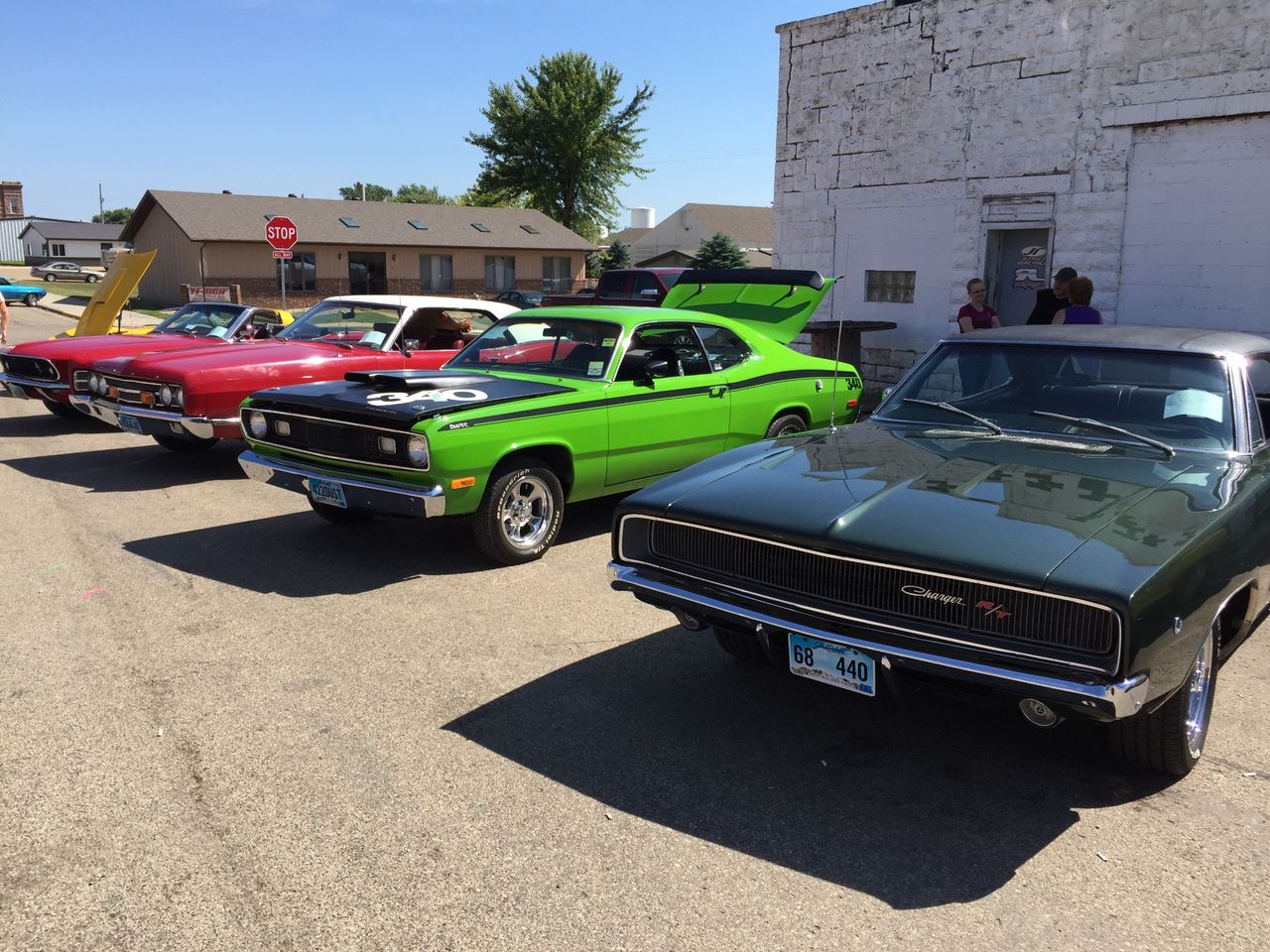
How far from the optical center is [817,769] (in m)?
3.80

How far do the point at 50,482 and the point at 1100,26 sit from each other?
10492 mm

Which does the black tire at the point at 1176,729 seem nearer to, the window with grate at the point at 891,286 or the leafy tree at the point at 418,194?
the window with grate at the point at 891,286

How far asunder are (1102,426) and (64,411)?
11.3 meters

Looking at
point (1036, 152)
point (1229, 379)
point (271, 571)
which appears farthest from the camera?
point (1036, 152)

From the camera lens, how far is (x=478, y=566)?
6.37 m

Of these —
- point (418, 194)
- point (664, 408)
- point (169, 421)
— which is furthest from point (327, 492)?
point (418, 194)

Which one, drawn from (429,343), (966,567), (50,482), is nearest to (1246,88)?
(429,343)

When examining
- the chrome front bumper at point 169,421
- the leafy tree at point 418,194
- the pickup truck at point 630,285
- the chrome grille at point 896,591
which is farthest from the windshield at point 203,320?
the leafy tree at point 418,194

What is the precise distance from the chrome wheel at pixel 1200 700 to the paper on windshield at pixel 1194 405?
1072 mm

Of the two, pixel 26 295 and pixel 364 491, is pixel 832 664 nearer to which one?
pixel 364 491

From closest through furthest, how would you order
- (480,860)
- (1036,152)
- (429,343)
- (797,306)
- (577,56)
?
(480,860)
(797,306)
(429,343)
(1036,152)
(577,56)

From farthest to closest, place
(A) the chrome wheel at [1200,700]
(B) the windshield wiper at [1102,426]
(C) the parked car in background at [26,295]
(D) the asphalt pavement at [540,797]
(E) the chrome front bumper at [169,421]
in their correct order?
(C) the parked car in background at [26,295], (E) the chrome front bumper at [169,421], (B) the windshield wiper at [1102,426], (A) the chrome wheel at [1200,700], (D) the asphalt pavement at [540,797]

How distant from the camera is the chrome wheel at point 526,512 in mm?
6316

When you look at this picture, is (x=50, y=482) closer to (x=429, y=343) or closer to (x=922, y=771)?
(x=429, y=343)
